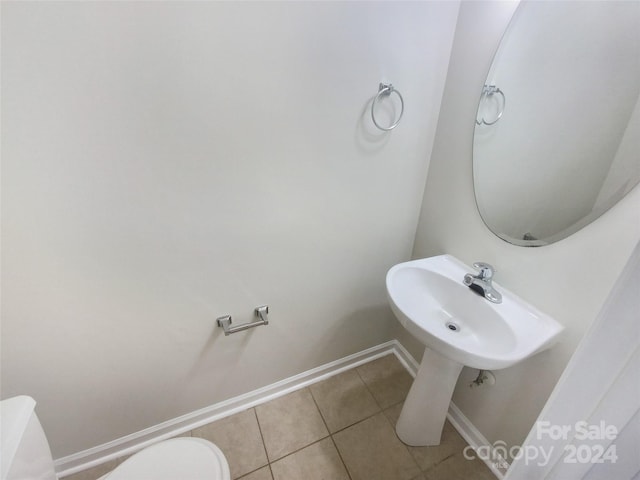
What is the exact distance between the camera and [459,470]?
1281mm

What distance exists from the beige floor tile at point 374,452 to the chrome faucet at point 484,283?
0.88 m

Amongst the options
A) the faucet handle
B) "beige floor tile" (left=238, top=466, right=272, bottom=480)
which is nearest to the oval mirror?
the faucet handle

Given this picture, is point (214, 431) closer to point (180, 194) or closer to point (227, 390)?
point (227, 390)

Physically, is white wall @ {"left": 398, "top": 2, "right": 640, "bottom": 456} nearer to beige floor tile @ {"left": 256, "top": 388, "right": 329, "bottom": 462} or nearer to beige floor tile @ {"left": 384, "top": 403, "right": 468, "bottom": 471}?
beige floor tile @ {"left": 384, "top": 403, "right": 468, "bottom": 471}

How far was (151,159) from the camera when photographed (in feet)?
2.86

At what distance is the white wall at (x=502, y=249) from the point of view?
827 mm

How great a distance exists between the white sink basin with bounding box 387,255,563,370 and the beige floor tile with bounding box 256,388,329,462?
84 cm

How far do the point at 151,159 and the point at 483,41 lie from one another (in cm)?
126

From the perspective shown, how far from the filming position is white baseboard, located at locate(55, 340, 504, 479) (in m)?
1.21

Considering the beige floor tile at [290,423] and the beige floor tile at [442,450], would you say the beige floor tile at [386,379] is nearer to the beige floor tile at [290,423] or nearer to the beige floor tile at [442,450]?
the beige floor tile at [442,450]

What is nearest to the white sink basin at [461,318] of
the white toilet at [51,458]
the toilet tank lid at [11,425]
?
the white toilet at [51,458]

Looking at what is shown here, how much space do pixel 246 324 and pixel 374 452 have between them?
2.87ft

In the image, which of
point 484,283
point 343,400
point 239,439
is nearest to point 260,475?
point 239,439

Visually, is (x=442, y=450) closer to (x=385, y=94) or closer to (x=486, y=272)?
(x=486, y=272)
